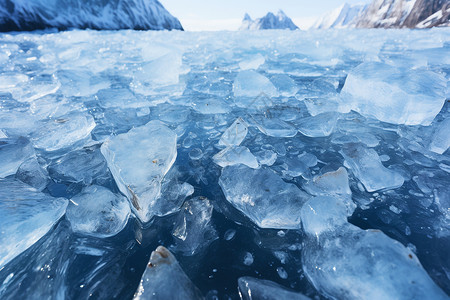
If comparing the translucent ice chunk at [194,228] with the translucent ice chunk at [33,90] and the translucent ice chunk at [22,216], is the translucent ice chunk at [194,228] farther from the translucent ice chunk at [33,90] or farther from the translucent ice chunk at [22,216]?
the translucent ice chunk at [33,90]

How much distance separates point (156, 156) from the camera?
874 mm

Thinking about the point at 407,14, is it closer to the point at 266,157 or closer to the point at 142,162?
the point at 266,157

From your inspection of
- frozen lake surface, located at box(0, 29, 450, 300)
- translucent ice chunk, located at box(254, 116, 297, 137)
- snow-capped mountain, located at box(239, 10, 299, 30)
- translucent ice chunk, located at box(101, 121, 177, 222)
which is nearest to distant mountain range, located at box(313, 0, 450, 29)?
frozen lake surface, located at box(0, 29, 450, 300)

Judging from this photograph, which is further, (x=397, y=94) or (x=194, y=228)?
(x=397, y=94)

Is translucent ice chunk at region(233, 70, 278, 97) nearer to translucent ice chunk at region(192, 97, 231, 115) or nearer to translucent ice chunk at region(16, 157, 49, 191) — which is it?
translucent ice chunk at region(192, 97, 231, 115)

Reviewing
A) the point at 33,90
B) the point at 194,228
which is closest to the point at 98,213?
the point at 194,228

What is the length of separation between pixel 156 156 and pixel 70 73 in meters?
1.97

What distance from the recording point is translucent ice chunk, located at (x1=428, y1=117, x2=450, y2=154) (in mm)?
967

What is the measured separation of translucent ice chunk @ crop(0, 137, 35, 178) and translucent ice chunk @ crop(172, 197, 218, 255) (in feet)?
2.56

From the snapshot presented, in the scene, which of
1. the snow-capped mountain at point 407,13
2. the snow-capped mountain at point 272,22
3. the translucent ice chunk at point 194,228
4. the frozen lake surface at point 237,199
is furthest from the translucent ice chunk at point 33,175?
the snow-capped mountain at point 272,22

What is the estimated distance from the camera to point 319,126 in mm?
1165

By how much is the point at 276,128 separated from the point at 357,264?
0.78 meters

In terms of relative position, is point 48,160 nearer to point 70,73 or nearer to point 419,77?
point 70,73

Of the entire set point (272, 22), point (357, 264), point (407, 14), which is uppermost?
point (357, 264)
